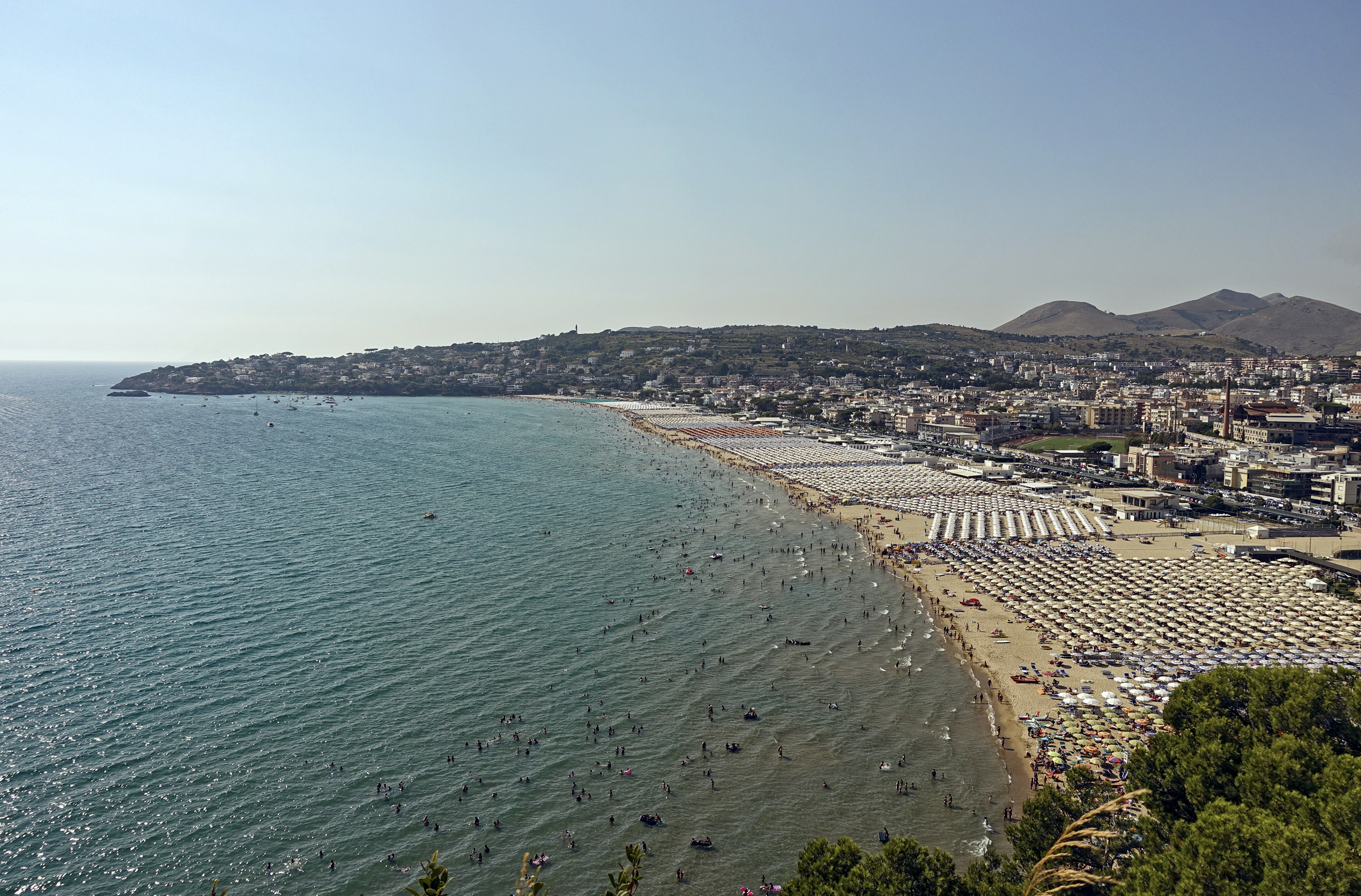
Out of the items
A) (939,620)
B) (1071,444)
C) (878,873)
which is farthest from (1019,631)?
(1071,444)

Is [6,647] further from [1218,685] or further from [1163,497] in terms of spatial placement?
[1163,497]

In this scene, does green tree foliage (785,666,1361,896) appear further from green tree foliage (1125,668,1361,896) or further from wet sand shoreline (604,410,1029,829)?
wet sand shoreline (604,410,1029,829)

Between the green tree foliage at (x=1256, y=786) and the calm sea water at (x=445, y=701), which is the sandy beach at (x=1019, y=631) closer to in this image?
the calm sea water at (x=445, y=701)

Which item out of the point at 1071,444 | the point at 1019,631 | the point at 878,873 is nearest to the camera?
the point at 878,873

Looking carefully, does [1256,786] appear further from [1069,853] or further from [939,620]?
[939,620]

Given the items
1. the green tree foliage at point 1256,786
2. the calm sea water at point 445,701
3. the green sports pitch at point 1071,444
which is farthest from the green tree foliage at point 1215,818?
the green sports pitch at point 1071,444

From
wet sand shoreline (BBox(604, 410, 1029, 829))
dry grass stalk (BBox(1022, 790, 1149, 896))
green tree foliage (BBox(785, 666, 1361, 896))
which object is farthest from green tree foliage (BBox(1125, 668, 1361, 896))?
dry grass stalk (BBox(1022, 790, 1149, 896))
